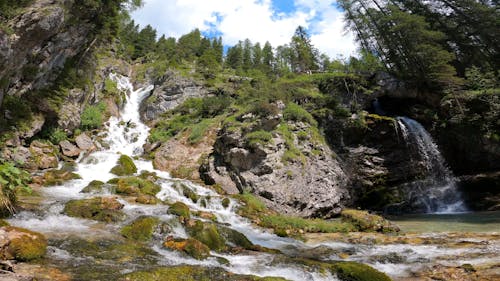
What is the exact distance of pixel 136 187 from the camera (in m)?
16.9

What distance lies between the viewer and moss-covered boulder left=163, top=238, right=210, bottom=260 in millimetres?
8570

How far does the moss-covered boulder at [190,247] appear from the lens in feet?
28.1

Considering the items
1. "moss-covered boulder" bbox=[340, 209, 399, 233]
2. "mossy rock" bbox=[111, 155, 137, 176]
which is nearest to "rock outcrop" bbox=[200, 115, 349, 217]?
"moss-covered boulder" bbox=[340, 209, 399, 233]

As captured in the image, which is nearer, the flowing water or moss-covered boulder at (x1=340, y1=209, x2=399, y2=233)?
the flowing water

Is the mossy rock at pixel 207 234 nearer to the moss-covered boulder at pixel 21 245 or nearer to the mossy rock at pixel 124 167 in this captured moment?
the moss-covered boulder at pixel 21 245

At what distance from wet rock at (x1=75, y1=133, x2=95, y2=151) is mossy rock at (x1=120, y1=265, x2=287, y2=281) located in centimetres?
2060

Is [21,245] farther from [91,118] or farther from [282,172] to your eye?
[91,118]

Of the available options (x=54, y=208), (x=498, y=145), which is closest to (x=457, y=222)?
(x=498, y=145)

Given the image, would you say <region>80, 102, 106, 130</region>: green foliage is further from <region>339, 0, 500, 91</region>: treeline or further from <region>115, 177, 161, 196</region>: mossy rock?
<region>339, 0, 500, 91</region>: treeline

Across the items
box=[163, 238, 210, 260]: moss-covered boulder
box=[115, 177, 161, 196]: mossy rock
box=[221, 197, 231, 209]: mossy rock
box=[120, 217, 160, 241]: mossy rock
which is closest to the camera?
box=[163, 238, 210, 260]: moss-covered boulder

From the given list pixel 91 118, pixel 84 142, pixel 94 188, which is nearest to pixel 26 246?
pixel 94 188

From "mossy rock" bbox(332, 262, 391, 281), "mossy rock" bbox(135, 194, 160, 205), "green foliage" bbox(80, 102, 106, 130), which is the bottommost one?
"mossy rock" bbox(332, 262, 391, 281)

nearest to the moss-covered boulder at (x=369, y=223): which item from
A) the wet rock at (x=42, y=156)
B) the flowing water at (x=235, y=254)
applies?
the flowing water at (x=235, y=254)

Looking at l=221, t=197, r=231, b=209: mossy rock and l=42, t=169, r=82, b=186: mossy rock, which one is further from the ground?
l=42, t=169, r=82, b=186: mossy rock
